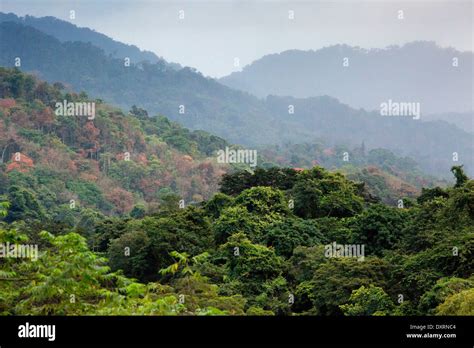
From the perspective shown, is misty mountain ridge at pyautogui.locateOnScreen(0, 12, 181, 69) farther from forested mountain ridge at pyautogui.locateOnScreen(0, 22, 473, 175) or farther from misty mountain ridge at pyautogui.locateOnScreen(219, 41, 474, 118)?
misty mountain ridge at pyautogui.locateOnScreen(219, 41, 474, 118)

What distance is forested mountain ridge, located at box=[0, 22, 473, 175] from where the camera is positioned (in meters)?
106

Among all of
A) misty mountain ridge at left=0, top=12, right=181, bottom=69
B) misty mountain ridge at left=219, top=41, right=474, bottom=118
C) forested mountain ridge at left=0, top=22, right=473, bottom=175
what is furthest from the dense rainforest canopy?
misty mountain ridge at left=219, top=41, right=474, bottom=118

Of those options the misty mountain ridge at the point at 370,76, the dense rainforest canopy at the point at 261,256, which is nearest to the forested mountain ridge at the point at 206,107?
the misty mountain ridge at the point at 370,76

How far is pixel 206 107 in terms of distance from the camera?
376 ft

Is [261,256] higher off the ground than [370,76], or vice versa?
[370,76]

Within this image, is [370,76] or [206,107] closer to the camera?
[206,107]

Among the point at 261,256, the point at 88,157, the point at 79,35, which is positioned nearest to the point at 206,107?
the point at 79,35

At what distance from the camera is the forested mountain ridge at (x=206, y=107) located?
106 m

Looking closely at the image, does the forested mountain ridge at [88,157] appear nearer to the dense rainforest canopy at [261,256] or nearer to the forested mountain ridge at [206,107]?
the dense rainforest canopy at [261,256]

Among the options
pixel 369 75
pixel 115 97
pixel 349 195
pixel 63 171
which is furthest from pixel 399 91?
pixel 349 195

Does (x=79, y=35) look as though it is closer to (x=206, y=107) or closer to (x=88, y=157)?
(x=206, y=107)
